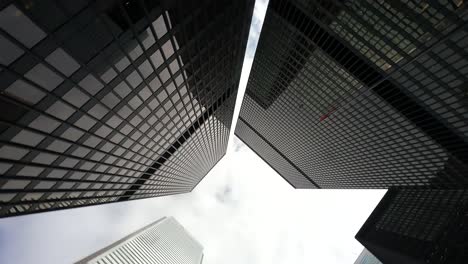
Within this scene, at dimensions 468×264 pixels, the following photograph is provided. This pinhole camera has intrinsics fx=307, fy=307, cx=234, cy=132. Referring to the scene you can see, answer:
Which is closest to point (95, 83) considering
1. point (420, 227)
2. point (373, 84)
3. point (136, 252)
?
point (373, 84)

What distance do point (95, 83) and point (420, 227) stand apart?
10634 centimetres

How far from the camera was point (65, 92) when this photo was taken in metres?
20.5

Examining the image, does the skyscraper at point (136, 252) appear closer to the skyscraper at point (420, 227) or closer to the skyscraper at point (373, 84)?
the skyscraper at point (373, 84)

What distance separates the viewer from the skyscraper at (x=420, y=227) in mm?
81875

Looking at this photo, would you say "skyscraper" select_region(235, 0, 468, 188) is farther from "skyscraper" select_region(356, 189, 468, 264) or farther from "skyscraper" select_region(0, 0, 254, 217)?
"skyscraper" select_region(0, 0, 254, 217)

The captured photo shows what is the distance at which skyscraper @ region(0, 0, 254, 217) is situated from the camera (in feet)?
52.3

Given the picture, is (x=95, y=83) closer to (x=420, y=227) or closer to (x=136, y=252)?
(x=420, y=227)

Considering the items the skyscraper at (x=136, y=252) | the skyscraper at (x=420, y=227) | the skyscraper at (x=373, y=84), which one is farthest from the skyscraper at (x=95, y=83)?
the skyscraper at (x=136, y=252)

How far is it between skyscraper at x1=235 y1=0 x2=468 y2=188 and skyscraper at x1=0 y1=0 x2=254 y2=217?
23.2 m

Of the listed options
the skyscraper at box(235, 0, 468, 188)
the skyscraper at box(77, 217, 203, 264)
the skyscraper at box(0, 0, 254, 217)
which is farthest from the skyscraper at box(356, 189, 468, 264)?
the skyscraper at box(77, 217, 203, 264)

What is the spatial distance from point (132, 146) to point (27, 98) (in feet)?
76.8

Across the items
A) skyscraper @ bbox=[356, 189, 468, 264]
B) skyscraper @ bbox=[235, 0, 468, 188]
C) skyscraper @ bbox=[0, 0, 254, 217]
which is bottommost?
skyscraper @ bbox=[356, 189, 468, 264]

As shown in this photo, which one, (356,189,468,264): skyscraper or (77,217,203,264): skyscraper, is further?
(77,217,203,264): skyscraper

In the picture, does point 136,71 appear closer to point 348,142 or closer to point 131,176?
point 131,176
